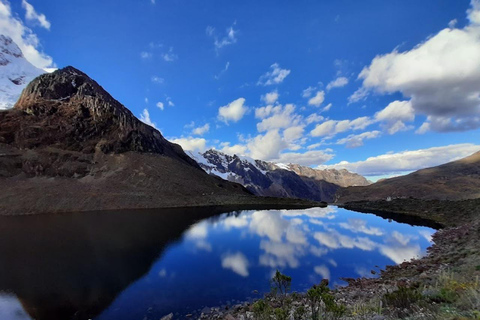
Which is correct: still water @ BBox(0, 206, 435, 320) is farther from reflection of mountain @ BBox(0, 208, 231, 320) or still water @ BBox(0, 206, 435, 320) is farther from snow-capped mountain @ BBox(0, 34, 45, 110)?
snow-capped mountain @ BBox(0, 34, 45, 110)

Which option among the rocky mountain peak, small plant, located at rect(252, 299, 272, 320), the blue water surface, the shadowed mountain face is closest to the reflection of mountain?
the blue water surface

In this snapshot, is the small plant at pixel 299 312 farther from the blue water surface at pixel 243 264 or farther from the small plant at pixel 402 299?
the blue water surface at pixel 243 264

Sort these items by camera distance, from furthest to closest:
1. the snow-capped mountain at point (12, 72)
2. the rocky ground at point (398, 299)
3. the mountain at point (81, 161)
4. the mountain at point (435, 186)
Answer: the snow-capped mountain at point (12, 72)
the mountain at point (435, 186)
the mountain at point (81, 161)
the rocky ground at point (398, 299)

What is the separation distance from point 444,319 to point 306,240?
29.5 m

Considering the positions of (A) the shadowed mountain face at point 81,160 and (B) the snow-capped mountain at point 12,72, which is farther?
(B) the snow-capped mountain at point 12,72

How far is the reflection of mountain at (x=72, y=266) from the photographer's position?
15352 mm

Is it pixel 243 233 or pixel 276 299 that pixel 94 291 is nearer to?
pixel 276 299

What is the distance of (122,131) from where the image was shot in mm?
110500

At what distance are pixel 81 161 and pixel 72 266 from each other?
275 ft

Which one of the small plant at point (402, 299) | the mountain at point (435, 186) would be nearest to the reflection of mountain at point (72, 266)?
the small plant at point (402, 299)

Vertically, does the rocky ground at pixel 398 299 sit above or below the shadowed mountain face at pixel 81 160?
below

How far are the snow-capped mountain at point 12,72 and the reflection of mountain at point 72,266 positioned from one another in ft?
464

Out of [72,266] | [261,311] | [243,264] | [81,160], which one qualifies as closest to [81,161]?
[81,160]

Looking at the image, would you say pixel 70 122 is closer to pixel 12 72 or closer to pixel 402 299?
pixel 12 72
